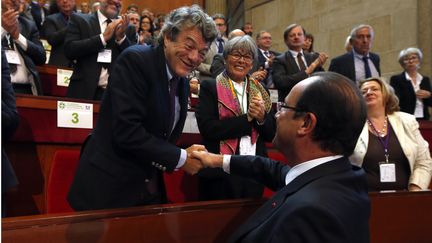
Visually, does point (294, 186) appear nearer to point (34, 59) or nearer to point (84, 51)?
point (84, 51)

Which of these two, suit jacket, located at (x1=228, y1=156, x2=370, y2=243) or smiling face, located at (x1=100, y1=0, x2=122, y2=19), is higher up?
smiling face, located at (x1=100, y1=0, x2=122, y2=19)

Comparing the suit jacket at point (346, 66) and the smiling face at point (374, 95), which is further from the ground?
the suit jacket at point (346, 66)

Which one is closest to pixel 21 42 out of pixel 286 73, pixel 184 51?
pixel 184 51

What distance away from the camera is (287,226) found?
1.09 metres

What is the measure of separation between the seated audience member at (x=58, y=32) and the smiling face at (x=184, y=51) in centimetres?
245

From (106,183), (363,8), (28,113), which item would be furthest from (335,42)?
(106,183)

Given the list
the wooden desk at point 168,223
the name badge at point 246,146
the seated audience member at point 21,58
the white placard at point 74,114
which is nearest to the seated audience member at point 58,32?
the seated audience member at point 21,58

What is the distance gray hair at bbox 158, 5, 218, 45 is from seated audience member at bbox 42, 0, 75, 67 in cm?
243

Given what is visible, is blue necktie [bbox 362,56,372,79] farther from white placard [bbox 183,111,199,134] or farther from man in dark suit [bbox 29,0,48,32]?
man in dark suit [bbox 29,0,48,32]

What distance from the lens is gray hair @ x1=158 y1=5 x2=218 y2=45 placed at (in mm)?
1621

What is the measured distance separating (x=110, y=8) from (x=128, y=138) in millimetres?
1936

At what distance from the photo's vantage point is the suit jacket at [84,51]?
9.84 ft

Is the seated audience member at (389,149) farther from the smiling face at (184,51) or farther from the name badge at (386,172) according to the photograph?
the smiling face at (184,51)

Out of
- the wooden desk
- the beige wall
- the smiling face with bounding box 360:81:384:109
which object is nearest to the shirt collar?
the wooden desk
